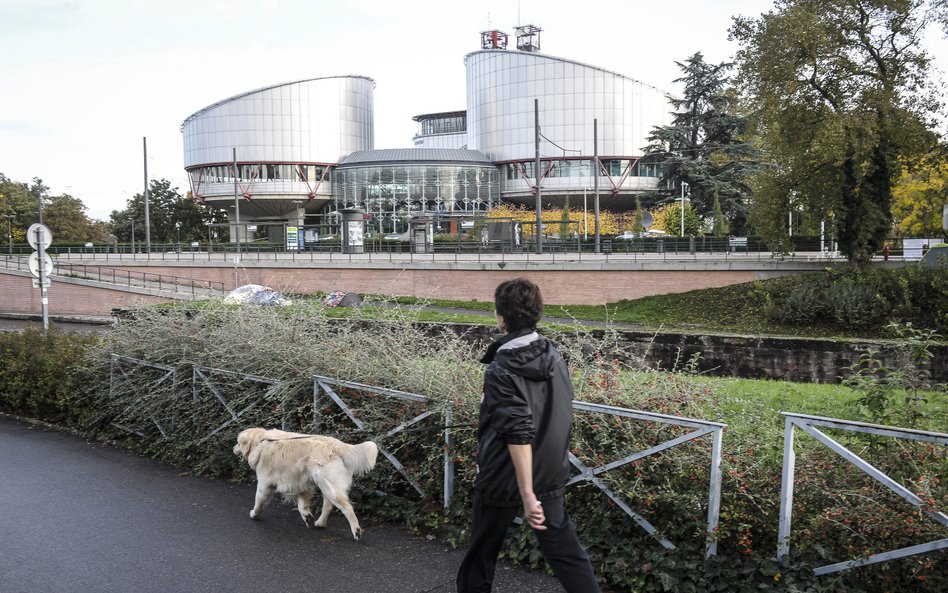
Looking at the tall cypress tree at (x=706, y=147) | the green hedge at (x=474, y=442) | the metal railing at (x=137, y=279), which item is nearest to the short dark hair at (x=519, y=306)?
the green hedge at (x=474, y=442)

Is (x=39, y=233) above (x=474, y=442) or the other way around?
above

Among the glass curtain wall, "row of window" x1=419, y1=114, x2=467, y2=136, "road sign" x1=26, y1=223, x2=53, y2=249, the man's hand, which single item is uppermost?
"row of window" x1=419, y1=114, x2=467, y2=136

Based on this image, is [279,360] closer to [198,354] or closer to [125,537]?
[198,354]

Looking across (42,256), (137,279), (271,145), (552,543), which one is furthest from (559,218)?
(552,543)

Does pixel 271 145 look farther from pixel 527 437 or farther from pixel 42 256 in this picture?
pixel 527 437

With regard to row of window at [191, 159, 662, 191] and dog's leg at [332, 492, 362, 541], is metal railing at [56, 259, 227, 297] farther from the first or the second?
row of window at [191, 159, 662, 191]

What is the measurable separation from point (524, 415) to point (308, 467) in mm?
2818

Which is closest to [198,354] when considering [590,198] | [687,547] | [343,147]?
[687,547]

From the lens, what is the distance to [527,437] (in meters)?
3.65

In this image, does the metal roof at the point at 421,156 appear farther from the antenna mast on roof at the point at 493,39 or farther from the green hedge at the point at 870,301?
the green hedge at the point at 870,301

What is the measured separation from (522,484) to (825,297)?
22.5m

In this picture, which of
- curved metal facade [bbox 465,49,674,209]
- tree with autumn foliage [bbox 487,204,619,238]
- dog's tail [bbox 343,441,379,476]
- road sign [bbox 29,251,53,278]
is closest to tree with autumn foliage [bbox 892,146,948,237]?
tree with autumn foliage [bbox 487,204,619,238]

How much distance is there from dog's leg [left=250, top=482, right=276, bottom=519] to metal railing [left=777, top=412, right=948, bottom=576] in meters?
3.85

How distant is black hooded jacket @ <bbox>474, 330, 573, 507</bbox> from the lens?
3684 millimetres
